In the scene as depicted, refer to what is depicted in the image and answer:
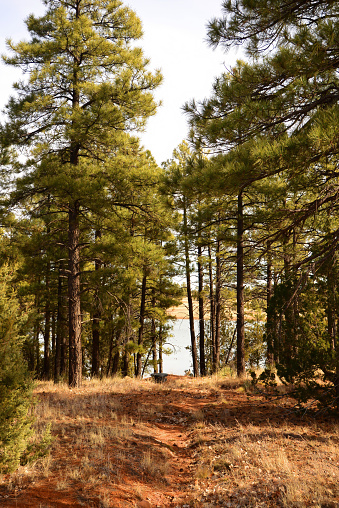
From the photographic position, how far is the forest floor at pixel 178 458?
4.51m

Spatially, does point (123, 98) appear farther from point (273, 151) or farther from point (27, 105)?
point (273, 151)

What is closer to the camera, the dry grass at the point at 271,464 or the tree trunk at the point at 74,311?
the dry grass at the point at 271,464

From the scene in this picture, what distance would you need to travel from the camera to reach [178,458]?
248 inches

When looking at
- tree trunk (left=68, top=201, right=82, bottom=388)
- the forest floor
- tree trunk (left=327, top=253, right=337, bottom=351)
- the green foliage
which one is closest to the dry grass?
the forest floor

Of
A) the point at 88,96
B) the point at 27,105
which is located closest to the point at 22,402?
the point at 27,105

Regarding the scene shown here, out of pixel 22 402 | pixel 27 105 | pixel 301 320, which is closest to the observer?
pixel 22 402

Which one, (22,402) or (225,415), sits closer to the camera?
(22,402)

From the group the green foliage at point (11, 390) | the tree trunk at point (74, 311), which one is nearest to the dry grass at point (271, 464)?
the green foliage at point (11, 390)

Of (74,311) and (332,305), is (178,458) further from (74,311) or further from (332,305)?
(74,311)

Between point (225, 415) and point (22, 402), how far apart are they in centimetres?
500

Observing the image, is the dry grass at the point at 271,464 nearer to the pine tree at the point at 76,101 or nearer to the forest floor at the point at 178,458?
the forest floor at the point at 178,458

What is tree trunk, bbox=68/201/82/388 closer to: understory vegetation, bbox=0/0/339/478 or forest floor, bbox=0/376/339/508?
understory vegetation, bbox=0/0/339/478

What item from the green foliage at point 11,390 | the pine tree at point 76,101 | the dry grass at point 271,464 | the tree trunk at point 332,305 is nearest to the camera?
the dry grass at point 271,464

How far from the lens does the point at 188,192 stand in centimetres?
788
